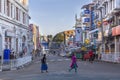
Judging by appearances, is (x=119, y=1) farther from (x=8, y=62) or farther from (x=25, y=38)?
(x=8, y=62)

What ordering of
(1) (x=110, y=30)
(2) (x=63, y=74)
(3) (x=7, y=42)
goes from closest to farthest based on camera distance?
(2) (x=63, y=74), (3) (x=7, y=42), (1) (x=110, y=30)

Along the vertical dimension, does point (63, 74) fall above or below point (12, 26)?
below

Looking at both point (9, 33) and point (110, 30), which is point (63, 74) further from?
point (110, 30)

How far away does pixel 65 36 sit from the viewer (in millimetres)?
198500

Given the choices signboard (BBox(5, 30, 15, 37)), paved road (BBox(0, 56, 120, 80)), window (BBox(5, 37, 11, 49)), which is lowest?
paved road (BBox(0, 56, 120, 80))

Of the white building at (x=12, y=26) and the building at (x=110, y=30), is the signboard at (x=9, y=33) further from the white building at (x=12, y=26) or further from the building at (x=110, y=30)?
the building at (x=110, y=30)

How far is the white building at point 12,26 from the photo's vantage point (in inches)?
1805

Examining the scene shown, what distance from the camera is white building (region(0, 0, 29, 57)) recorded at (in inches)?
1805

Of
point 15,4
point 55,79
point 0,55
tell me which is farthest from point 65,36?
point 55,79

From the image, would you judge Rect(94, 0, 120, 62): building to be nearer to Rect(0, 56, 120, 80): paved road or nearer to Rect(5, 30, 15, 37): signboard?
Rect(5, 30, 15, 37): signboard

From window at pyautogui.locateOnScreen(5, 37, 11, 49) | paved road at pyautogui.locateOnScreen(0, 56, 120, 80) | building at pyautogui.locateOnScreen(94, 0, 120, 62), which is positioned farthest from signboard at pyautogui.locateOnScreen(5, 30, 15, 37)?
building at pyautogui.locateOnScreen(94, 0, 120, 62)

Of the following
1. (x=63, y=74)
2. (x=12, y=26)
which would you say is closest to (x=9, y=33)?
(x=12, y=26)

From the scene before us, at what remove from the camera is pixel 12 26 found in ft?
170

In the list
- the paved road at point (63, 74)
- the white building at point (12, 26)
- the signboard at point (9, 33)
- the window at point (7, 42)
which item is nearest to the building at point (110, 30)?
the white building at point (12, 26)
